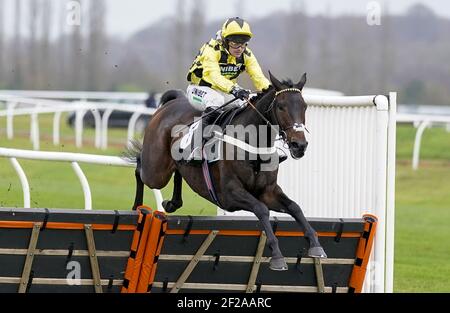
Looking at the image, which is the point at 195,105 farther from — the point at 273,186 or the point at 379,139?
the point at 379,139

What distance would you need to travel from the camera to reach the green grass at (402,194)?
10086mm

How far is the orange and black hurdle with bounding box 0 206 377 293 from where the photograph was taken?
6223 millimetres

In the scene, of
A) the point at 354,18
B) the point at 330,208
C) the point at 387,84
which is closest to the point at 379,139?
the point at 330,208

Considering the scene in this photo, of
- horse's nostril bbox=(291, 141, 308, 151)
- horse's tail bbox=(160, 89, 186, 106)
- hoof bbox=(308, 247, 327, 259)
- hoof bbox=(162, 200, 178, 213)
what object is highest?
horse's tail bbox=(160, 89, 186, 106)

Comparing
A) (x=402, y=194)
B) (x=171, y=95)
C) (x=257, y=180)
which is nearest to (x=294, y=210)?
(x=257, y=180)

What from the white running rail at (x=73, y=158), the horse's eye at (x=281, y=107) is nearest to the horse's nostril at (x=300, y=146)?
the horse's eye at (x=281, y=107)

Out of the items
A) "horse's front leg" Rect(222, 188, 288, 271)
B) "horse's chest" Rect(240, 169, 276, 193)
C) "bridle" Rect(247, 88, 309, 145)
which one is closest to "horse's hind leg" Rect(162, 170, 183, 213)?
"horse's front leg" Rect(222, 188, 288, 271)

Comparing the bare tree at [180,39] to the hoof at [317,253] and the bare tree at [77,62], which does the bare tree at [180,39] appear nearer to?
the bare tree at [77,62]

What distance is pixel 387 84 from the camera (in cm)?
4516

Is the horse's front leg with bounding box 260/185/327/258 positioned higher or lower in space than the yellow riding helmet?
lower

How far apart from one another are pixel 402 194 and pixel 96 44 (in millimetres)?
24567

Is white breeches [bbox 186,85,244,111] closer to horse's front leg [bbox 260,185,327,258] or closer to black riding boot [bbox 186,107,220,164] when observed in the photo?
black riding boot [bbox 186,107,220,164]

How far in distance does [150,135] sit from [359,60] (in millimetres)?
37958

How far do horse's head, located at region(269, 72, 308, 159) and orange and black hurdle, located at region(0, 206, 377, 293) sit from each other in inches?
22.1
